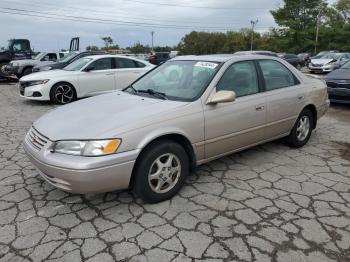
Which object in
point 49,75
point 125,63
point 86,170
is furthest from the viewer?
point 125,63

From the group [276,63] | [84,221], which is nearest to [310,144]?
[276,63]

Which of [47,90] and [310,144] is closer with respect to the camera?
[310,144]

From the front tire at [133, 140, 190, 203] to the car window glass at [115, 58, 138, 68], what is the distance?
7456 millimetres

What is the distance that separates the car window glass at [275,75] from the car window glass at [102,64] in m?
6.40

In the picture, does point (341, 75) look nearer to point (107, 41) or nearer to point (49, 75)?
point (49, 75)

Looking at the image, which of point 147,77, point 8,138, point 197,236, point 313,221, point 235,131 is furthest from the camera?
point 8,138

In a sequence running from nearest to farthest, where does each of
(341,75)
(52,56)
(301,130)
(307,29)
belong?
1. (301,130)
2. (341,75)
3. (52,56)
4. (307,29)

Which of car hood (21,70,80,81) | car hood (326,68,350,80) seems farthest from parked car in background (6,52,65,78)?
car hood (326,68,350,80)

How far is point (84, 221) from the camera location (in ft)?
10.9

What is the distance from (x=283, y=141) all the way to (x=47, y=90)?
6748mm

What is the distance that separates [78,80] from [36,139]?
6530 millimetres

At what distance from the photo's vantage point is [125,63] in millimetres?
10812

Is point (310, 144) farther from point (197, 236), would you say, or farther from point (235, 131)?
point (197, 236)

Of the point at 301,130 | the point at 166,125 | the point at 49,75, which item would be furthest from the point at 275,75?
the point at 49,75
